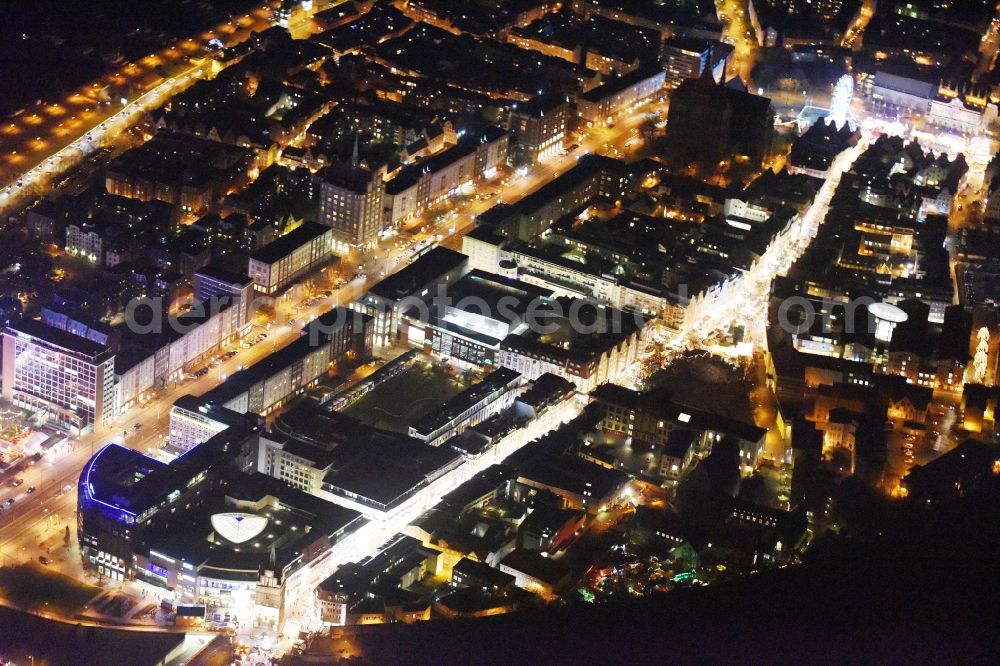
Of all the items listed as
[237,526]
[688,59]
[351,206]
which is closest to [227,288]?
[351,206]

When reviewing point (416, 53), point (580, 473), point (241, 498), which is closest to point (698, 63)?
point (416, 53)

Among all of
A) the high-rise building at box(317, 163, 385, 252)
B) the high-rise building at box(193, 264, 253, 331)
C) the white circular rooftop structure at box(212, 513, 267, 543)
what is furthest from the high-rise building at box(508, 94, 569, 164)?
the white circular rooftop structure at box(212, 513, 267, 543)

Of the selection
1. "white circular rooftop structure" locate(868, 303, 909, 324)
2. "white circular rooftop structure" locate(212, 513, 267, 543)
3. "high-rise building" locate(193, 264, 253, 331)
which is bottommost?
"white circular rooftop structure" locate(212, 513, 267, 543)

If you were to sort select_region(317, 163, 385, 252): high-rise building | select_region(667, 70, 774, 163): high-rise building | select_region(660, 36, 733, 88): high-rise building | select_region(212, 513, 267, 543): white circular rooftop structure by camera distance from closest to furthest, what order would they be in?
select_region(212, 513, 267, 543): white circular rooftop structure
select_region(317, 163, 385, 252): high-rise building
select_region(667, 70, 774, 163): high-rise building
select_region(660, 36, 733, 88): high-rise building

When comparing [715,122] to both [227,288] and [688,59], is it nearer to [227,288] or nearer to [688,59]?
[688,59]

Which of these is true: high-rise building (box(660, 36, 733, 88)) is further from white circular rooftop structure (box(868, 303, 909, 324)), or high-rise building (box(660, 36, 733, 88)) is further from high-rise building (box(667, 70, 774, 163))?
white circular rooftop structure (box(868, 303, 909, 324))

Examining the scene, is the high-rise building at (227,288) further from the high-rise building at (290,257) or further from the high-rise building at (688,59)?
the high-rise building at (688,59)
